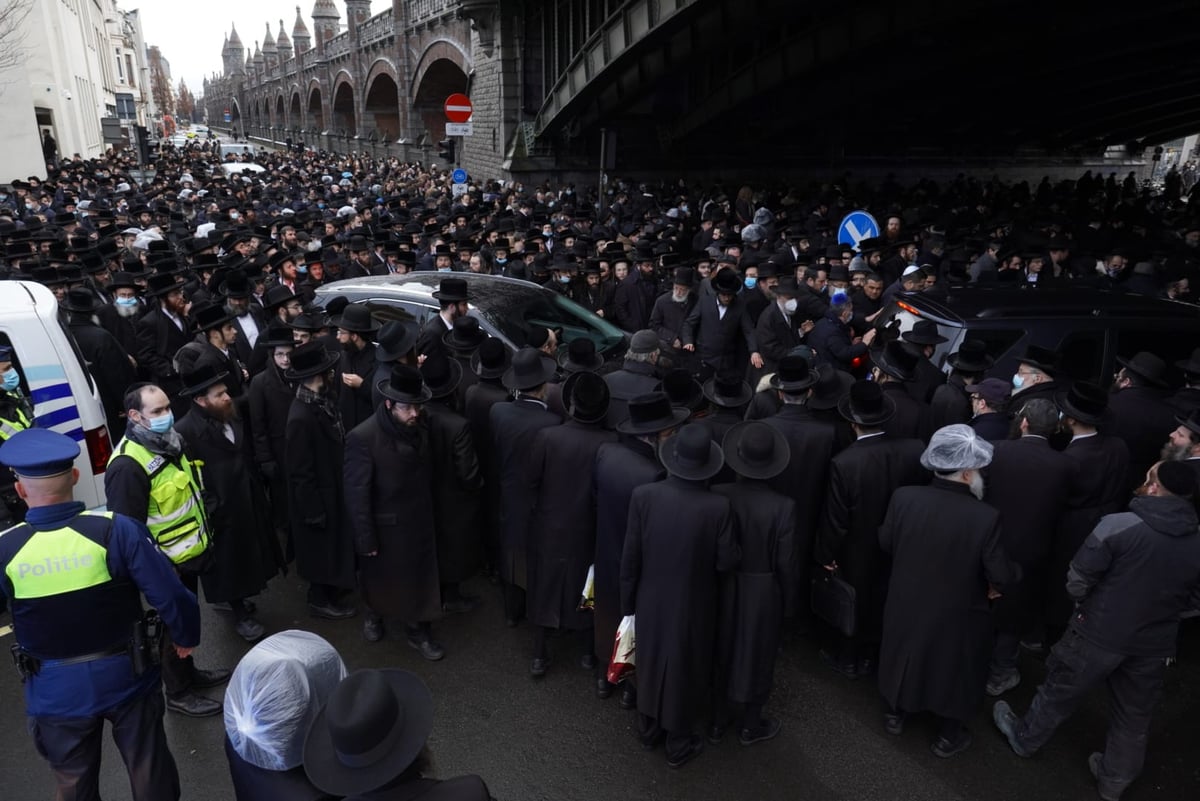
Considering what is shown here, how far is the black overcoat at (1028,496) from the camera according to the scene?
4.50 metres

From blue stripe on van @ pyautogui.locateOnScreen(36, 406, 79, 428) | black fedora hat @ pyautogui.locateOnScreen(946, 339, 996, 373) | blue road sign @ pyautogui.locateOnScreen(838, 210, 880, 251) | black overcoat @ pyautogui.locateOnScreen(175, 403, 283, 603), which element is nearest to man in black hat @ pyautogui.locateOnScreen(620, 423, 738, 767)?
black overcoat @ pyautogui.locateOnScreen(175, 403, 283, 603)

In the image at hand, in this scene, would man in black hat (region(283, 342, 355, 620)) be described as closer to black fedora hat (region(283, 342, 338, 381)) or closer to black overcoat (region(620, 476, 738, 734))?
black fedora hat (region(283, 342, 338, 381))

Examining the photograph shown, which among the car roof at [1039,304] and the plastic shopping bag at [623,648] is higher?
the car roof at [1039,304]

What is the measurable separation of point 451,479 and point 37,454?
104 inches

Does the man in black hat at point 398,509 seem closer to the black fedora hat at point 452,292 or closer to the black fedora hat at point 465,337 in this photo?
the black fedora hat at point 465,337

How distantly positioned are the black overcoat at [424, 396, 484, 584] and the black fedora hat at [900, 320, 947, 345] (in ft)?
11.8

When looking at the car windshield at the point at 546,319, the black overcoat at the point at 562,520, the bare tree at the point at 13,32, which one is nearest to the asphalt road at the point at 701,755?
the black overcoat at the point at 562,520

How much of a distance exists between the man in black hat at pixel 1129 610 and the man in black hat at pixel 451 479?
11.7 feet

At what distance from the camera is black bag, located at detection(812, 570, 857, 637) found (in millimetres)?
4461

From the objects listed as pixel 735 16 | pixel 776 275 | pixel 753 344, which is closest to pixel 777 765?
pixel 753 344

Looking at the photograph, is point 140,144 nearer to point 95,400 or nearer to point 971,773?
point 95,400

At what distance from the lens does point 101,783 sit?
13.3 ft

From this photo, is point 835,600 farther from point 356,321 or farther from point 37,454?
point 356,321

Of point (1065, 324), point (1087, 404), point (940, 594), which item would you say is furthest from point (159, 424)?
point (1065, 324)
